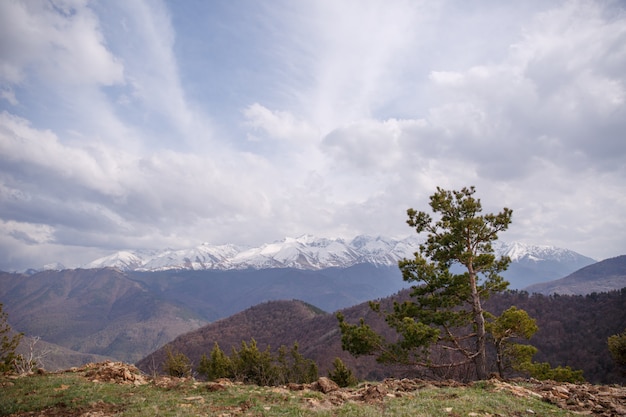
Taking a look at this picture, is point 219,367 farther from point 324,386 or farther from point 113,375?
point 324,386

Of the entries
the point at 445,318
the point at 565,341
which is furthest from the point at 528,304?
the point at 445,318

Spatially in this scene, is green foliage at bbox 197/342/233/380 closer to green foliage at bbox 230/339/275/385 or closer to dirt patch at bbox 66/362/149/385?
green foliage at bbox 230/339/275/385

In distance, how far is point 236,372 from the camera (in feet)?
222

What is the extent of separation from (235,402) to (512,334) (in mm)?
17819

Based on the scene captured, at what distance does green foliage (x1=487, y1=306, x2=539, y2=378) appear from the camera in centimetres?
2036

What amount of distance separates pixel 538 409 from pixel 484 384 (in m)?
4.27

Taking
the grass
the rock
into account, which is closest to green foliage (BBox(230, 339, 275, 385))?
the grass

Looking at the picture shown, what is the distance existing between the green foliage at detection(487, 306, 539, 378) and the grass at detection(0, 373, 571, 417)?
6.19 metres

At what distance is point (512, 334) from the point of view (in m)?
21.4

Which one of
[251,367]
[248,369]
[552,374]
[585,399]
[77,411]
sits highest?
[585,399]

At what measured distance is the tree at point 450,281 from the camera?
2139 centimetres

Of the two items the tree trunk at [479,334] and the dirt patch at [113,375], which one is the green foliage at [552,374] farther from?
the dirt patch at [113,375]

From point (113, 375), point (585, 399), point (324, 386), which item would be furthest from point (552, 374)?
point (113, 375)

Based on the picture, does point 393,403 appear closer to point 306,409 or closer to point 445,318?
point 306,409
